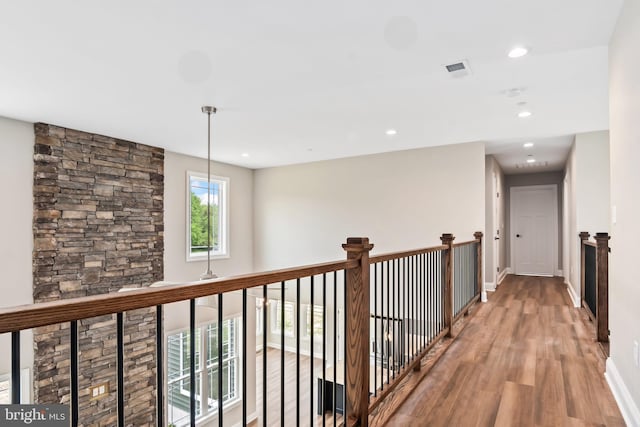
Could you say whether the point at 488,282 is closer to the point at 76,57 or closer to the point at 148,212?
Result: the point at 148,212

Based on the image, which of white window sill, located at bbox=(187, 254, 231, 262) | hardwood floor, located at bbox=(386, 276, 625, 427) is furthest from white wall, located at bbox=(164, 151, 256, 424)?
hardwood floor, located at bbox=(386, 276, 625, 427)

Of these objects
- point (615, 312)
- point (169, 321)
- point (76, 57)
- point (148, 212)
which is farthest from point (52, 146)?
point (615, 312)

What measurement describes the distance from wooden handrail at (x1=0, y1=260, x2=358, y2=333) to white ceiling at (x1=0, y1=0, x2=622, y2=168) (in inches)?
67.2

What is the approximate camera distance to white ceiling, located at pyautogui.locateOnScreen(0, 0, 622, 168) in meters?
2.23

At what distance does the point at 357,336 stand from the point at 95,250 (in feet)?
14.7

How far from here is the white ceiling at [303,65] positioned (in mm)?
2232

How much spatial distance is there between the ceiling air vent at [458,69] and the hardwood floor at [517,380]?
2.31 meters

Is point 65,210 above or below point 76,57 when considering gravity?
below

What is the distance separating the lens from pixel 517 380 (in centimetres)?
258

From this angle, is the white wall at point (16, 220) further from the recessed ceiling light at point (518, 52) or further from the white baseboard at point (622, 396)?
the white baseboard at point (622, 396)

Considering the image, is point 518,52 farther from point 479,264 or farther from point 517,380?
point 479,264

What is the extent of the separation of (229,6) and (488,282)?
591 cm

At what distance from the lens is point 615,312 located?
7.68 ft

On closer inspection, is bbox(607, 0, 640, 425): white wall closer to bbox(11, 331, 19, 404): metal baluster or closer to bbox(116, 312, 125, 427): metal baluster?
bbox(116, 312, 125, 427): metal baluster
